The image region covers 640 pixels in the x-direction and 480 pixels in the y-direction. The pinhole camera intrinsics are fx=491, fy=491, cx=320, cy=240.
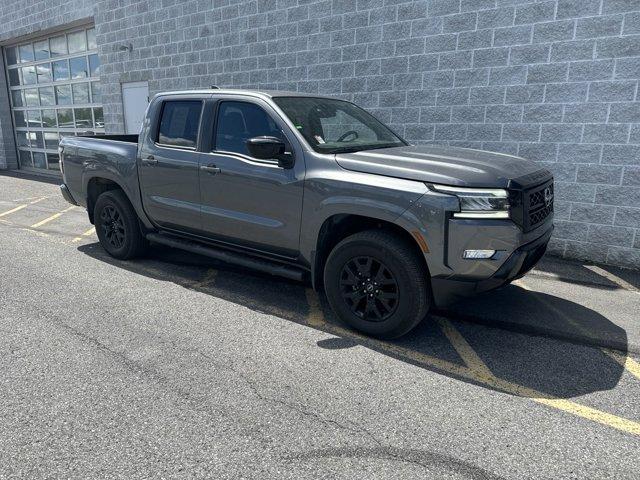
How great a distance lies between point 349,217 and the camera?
3.90m

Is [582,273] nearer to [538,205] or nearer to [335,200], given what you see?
[538,205]

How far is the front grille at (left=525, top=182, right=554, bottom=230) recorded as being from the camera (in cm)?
354

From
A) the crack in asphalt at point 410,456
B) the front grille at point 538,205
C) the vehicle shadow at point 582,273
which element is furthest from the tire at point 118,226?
the vehicle shadow at point 582,273

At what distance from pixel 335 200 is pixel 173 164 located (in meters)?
1.99

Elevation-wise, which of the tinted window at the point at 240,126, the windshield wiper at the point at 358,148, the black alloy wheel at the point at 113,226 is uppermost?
the tinted window at the point at 240,126

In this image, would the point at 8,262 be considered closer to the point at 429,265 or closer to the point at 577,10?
Answer: the point at 429,265

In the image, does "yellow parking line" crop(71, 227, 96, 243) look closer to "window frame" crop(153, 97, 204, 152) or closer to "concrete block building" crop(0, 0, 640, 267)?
"window frame" crop(153, 97, 204, 152)

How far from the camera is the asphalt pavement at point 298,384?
2.46 m

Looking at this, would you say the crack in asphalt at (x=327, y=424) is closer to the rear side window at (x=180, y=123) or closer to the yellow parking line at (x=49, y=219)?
the rear side window at (x=180, y=123)

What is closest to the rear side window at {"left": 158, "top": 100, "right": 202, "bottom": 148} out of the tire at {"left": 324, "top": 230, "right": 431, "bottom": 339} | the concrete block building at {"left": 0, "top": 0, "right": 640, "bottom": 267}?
the tire at {"left": 324, "top": 230, "right": 431, "bottom": 339}

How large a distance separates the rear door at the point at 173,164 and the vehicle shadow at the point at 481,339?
714 mm

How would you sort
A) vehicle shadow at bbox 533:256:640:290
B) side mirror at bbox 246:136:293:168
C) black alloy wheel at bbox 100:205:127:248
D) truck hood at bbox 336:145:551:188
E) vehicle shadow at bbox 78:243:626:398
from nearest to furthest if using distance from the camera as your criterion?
1. vehicle shadow at bbox 78:243:626:398
2. truck hood at bbox 336:145:551:188
3. side mirror at bbox 246:136:293:168
4. vehicle shadow at bbox 533:256:640:290
5. black alloy wheel at bbox 100:205:127:248

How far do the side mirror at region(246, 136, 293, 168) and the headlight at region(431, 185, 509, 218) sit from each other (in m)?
1.34

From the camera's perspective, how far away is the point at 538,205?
375 centimetres
